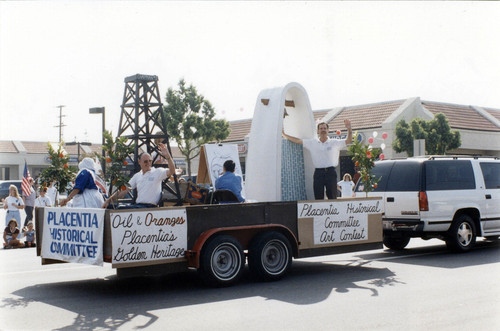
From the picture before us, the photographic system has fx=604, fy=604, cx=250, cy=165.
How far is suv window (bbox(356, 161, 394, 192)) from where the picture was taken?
12.4 m

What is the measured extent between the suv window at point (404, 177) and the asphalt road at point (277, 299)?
148 centimetres

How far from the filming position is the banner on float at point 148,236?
7746 millimetres

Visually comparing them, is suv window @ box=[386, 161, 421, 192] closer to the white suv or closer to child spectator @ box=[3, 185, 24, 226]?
the white suv

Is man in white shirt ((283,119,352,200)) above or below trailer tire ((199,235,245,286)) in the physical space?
above

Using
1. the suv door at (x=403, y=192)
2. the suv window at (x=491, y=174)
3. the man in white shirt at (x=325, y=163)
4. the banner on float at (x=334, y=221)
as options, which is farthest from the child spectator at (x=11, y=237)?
Result: the suv window at (x=491, y=174)

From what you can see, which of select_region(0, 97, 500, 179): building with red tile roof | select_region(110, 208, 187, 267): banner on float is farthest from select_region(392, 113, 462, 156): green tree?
select_region(110, 208, 187, 267): banner on float

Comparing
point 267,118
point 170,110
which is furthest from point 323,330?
point 170,110

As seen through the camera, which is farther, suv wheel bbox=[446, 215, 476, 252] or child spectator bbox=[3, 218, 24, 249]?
child spectator bbox=[3, 218, 24, 249]

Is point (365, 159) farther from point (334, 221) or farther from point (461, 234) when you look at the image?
point (461, 234)

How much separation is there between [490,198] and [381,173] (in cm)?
233

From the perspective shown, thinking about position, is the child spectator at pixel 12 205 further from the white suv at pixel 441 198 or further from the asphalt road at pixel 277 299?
the white suv at pixel 441 198

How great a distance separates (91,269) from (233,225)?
3.37 metres

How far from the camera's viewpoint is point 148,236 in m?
8.01

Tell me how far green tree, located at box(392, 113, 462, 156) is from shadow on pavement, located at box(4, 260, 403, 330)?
67.9ft
